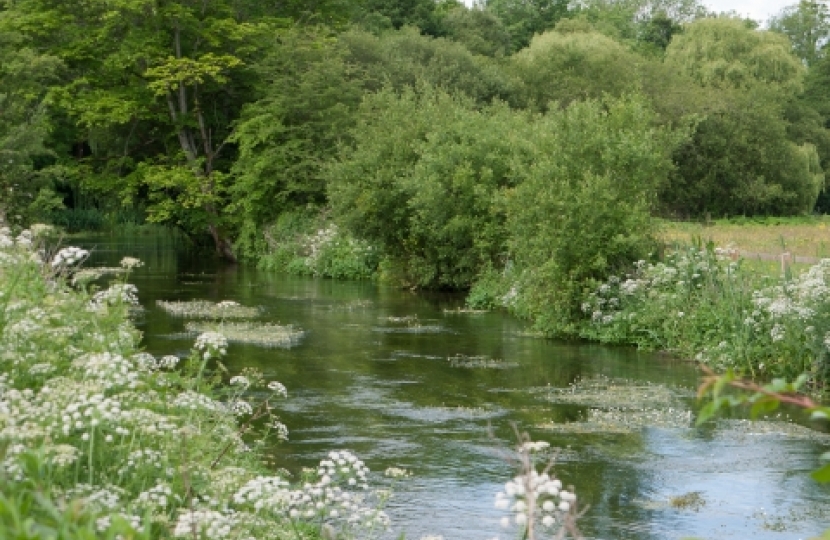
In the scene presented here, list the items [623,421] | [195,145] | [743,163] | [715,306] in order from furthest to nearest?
[743,163] → [195,145] → [715,306] → [623,421]

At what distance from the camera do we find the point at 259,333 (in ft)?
71.3

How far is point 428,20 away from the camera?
Answer: 198 ft

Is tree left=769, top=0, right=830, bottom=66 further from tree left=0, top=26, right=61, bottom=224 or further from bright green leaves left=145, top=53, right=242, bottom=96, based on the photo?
tree left=0, top=26, right=61, bottom=224

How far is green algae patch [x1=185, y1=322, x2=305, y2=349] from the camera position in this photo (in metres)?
20.7

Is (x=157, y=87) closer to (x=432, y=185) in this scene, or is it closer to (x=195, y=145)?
(x=195, y=145)

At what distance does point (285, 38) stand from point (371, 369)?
1001 inches

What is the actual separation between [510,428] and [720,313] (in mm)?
6354

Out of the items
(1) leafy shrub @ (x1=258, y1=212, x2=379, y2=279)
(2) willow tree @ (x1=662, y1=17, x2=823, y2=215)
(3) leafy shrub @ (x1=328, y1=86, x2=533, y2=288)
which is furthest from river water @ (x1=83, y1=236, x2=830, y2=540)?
(2) willow tree @ (x1=662, y1=17, x2=823, y2=215)

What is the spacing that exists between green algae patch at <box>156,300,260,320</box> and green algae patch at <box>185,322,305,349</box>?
0.96 m

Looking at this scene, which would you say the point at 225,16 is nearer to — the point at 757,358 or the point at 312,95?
the point at 312,95

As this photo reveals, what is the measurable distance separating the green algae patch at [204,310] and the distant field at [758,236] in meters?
8.77

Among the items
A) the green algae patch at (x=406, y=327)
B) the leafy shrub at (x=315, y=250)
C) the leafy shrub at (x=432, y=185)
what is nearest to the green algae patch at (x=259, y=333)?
the green algae patch at (x=406, y=327)

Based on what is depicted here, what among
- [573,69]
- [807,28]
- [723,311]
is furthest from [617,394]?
[807,28]

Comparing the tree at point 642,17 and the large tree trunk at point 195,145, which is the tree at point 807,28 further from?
the large tree trunk at point 195,145
